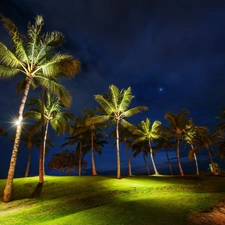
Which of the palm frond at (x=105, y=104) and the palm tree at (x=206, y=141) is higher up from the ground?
the palm frond at (x=105, y=104)

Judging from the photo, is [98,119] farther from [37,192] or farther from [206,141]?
[206,141]

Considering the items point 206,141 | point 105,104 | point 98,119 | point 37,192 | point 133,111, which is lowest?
point 37,192

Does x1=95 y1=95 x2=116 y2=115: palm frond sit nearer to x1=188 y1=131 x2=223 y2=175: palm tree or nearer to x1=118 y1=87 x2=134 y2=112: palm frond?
x1=118 y1=87 x2=134 y2=112: palm frond

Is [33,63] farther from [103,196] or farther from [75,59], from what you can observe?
[103,196]

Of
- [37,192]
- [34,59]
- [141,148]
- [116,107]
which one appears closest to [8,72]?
[34,59]

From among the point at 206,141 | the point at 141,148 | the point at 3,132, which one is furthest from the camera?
the point at 141,148

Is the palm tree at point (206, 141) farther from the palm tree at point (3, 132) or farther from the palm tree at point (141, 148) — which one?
the palm tree at point (3, 132)

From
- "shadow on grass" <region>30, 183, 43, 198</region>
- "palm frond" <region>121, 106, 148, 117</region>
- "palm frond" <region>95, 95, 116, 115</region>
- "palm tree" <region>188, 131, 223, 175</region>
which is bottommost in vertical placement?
"shadow on grass" <region>30, 183, 43, 198</region>

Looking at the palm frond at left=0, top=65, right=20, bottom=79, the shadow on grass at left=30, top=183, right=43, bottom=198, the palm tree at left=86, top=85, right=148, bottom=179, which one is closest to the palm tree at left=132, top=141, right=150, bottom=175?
the palm tree at left=86, top=85, right=148, bottom=179

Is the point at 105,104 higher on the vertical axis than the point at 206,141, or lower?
higher

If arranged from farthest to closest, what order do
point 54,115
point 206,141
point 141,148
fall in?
point 141,148 < point 206,141 < point 54,115

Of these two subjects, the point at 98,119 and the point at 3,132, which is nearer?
the point at 98,119

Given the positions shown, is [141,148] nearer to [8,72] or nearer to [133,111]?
[133,111]

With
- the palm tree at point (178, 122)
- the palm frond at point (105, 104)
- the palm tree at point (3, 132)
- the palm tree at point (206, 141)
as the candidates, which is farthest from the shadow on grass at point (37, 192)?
the palm tree at point (206, 141)
